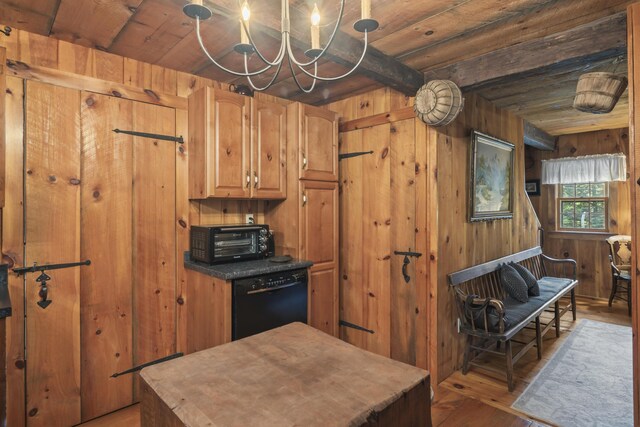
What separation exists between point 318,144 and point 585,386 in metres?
2.84

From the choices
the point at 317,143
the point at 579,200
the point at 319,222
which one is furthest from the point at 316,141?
the point at 579,200

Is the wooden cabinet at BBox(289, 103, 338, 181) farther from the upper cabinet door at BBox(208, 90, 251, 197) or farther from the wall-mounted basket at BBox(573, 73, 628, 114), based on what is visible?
the wall-mounted basket at BBox(573, 73, 628, 114)

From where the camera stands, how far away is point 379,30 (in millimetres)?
2176

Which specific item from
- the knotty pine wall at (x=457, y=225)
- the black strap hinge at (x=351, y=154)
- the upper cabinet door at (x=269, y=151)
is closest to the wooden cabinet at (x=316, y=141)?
the upper cabinet door at (x=269, y=151)

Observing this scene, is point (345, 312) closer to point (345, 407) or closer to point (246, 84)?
point (246, 84)

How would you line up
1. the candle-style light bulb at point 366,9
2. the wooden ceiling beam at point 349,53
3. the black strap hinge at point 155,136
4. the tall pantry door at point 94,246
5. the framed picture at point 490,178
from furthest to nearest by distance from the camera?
the framed picture at point 490,178
the black strap hinge at point 155,136
the tall pantry door at point 94,246
the wooden ceiling beam at point 349,53
the candle-style light bulb at point 366,9

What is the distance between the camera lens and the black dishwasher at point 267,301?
2387 millimetres

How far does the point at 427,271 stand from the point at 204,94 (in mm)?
2169

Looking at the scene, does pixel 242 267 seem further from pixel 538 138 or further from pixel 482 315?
pixel 538 138

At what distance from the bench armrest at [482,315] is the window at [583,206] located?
3.85 metres

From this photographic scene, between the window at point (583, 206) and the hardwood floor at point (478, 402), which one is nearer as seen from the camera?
the hardwood floor at point (478, 402)

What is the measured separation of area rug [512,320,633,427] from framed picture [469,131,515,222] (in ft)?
4.60

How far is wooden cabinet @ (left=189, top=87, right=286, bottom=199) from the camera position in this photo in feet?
8.42

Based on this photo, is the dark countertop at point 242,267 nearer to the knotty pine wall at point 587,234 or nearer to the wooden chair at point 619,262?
the wooden chair at point 619,262
